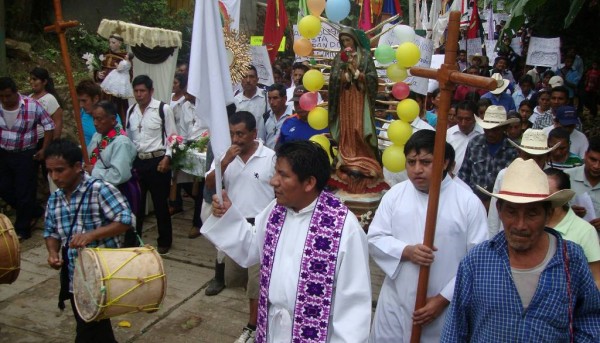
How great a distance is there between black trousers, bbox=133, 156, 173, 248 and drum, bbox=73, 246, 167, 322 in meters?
2.85

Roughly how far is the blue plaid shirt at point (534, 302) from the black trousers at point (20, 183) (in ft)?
20.0

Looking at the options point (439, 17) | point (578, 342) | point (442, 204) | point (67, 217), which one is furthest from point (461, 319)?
point (439, 17)

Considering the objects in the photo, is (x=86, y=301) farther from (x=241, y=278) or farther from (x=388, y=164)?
(x=388, y=164)

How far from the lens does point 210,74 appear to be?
3.25m

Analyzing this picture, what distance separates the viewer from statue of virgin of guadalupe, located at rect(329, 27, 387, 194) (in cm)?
591

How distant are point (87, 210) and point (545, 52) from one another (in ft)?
30.8

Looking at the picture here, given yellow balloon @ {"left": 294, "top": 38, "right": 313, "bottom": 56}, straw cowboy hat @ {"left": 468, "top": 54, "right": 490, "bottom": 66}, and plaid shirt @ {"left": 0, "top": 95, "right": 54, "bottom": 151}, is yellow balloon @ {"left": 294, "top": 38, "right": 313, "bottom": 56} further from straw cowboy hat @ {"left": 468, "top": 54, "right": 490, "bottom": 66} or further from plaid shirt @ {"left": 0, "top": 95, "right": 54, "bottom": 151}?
straw cowboy hat @ {"left": 468, "top": 54, "right": 490, "bottom": 66}

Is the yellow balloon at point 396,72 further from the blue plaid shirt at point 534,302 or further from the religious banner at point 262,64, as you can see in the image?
the blue plaid shirt at point 534,302

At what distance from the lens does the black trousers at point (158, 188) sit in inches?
261

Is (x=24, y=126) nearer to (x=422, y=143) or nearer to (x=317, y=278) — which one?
(x=422, y=143)

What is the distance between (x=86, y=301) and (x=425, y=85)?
4440 millimetres

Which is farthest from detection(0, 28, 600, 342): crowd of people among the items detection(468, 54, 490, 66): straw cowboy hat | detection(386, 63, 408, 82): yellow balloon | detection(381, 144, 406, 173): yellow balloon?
detection(468, 54, 490, 66): straw cowboy hat

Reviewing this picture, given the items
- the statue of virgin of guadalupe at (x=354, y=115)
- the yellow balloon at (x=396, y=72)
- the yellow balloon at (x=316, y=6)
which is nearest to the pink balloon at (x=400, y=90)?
the yellow balloon at (x=396, y=72)

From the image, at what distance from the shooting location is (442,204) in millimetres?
3461
